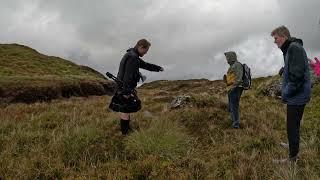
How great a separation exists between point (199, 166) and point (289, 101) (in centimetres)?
195

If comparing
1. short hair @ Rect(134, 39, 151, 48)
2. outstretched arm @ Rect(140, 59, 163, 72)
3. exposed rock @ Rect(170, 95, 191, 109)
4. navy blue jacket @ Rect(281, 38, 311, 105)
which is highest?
short hair @ Rect(134, 39, 151, 48)

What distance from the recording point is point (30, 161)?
862 centimetres

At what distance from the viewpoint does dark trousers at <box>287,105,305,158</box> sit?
7.81m

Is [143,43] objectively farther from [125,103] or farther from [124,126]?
[124,126]

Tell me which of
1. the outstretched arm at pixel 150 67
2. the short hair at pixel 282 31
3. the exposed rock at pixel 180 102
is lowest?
the exposed rock at pixel 180 102

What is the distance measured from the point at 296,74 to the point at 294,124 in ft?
3.08

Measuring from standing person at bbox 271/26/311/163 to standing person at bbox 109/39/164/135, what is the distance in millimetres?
3653

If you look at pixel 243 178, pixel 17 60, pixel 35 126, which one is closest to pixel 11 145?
pixel 35 126

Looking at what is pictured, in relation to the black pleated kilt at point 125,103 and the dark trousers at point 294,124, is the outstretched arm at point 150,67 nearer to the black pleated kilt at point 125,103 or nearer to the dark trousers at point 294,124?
the black pleated kilt at point 125,103

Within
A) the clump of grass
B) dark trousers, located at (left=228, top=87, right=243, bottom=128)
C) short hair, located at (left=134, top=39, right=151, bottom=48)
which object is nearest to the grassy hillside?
the clump of grass

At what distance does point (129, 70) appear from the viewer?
34.5 ft

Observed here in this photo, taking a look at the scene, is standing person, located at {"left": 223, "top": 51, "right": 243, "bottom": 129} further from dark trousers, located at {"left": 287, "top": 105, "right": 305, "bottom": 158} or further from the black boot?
dark trousers, located at {"left": 287, "top": 105, "right": 305, "bottom": 158}

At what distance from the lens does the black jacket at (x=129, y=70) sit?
10531 millimetres

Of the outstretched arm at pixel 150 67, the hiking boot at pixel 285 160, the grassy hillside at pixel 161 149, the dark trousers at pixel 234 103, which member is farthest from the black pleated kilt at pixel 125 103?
the hiking boot at pixel 285 160
